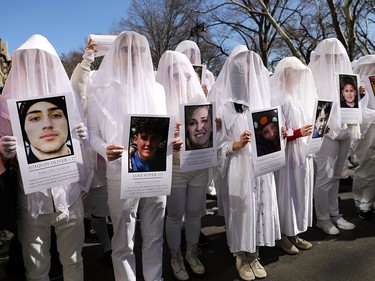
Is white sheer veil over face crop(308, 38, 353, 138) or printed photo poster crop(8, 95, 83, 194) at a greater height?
white sheer veil over face crop(308, 38, 353, 138)

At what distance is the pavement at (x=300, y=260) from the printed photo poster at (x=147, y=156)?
1.21 metres

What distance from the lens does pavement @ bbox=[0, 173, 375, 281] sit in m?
3.03

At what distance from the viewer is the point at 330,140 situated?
3.76m

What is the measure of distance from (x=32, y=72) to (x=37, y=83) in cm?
7

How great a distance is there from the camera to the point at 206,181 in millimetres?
2939

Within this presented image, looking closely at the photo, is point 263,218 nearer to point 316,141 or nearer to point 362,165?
point 316,141

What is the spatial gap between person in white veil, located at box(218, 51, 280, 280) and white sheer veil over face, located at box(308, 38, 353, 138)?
3.44ft

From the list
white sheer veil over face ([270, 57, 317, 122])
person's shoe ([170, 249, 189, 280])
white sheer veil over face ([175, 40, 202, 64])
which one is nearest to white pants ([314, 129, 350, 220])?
white sheer veil over face ([270, 57, 317, 122])

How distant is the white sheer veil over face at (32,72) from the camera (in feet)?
6.51

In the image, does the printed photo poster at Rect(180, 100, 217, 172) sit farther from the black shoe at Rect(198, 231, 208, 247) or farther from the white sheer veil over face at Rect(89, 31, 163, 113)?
the black shoe at Rect(198, 231, 208, 247)

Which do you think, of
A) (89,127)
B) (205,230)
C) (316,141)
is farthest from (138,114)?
(205,230)

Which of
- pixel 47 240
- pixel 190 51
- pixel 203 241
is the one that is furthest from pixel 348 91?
pixel 47 240

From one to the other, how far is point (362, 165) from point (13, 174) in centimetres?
400

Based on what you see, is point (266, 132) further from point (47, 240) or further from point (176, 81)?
point (47, 240)
